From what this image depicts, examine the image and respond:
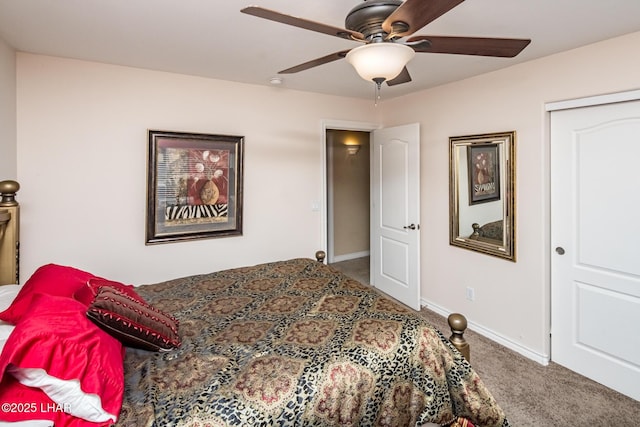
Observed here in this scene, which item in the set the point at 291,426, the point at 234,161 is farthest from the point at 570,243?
the point at 234,161

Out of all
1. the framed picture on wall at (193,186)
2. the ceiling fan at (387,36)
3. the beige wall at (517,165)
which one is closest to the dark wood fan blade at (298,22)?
the ceiling fan at (387,36)

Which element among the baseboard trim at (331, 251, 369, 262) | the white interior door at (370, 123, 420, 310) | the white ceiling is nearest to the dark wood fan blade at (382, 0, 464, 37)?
the white ceiling

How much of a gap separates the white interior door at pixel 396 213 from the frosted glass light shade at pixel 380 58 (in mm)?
2429

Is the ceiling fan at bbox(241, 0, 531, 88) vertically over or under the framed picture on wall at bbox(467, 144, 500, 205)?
over

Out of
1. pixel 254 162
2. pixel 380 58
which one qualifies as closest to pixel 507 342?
pixel 380 58

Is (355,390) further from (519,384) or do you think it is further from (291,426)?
(519,384)

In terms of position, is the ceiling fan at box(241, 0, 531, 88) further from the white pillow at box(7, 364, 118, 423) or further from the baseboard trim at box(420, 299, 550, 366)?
the baseboard trim at box(420, 299, 550, 366)

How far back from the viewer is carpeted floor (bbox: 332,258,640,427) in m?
2.08

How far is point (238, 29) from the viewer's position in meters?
2.12

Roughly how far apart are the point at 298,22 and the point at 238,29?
108 centimetres

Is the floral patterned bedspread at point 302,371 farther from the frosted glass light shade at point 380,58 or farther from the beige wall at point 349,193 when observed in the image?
the beige wall at point 349,193

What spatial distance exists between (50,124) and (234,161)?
1476 mm

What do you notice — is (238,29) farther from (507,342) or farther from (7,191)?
(507,342)

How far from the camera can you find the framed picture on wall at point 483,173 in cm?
305
